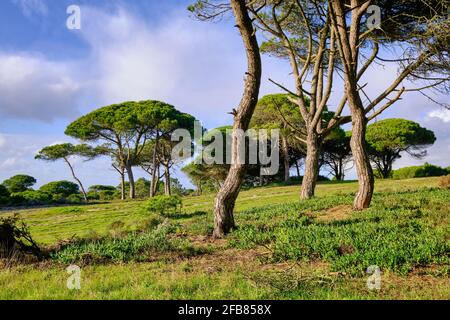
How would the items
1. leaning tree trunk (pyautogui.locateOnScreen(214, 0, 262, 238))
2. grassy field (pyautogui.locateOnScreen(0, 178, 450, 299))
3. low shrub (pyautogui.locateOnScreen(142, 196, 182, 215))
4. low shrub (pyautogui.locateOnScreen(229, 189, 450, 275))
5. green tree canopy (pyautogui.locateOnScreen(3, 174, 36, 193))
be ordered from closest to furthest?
1. grassy field (pyautogui.locateOnScreen(0, 178, 450, 299))
2. low shrub (pyautogui.locateOnScreen(229, 189, 450, 275))
3. leaning tree trunk (pyautogui.locateOnScreen(214, 0, 262, 238))
4. low shrub (pyautogui.locateOnScreen(142, 196, 182, 215))
5. green tree canopy (pyautogui.locateOnScreen(3, 174, 36, 193))

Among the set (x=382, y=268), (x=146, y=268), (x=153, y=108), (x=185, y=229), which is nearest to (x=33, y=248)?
(x=146, y=268)

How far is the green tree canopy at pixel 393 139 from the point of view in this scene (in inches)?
1796

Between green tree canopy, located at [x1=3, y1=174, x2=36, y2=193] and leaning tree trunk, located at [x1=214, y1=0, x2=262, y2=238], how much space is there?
2085 inches

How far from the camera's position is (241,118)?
31.8 feet

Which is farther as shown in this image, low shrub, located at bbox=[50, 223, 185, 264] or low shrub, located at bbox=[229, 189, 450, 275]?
low shrub, located at bbox=[50, 223, 185, 264]

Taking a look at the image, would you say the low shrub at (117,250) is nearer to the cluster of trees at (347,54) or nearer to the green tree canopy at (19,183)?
the cluster of trees at (347,54)

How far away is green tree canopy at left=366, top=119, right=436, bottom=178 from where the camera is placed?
45625 millimetres

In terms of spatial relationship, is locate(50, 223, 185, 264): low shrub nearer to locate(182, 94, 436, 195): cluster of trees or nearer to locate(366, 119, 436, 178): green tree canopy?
locate(182, 94, 436, 195): cluster of trees

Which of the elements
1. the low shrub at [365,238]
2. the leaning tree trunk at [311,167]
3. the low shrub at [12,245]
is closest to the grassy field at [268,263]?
the low shrub at [365,238]

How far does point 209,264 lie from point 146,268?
1.04 m

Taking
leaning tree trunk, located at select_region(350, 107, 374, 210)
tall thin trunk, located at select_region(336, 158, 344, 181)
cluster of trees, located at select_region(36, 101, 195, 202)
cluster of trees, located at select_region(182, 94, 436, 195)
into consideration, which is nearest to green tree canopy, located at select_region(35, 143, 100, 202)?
cluster of trees, located at select_region(36, 101, 195, 202)

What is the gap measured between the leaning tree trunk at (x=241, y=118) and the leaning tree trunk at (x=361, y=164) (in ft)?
13.6

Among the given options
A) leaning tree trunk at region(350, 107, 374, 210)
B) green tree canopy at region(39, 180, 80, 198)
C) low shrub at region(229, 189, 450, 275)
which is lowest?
green tree canopy at region(39, 180, 80, 198)
